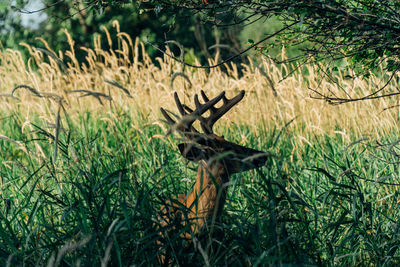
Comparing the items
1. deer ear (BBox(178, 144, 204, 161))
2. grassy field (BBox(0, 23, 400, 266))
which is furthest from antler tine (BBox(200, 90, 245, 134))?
grassy field (BBox(0, 23, 400, 266))

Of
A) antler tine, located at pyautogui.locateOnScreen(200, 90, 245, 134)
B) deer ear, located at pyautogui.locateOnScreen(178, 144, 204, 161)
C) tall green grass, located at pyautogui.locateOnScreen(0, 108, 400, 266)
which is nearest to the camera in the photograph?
tall green grass, located at pyautogui.locateOnScreen(0, 108, 400, 266)

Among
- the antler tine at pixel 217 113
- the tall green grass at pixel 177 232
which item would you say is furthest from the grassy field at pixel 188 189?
the antler tine at pixel 217 113

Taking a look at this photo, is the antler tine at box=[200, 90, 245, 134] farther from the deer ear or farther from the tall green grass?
the tall green grass

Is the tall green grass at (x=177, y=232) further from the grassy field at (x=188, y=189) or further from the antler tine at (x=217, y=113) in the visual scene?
the antler tine at (x=217, y=113)

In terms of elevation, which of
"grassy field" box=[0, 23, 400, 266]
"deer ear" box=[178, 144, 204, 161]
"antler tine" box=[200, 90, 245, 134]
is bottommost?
"grassy field" box=[0, 23, 400, 266]

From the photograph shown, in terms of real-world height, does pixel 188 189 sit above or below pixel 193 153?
below

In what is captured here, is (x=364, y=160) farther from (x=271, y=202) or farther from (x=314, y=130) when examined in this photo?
(x=271, y=202)

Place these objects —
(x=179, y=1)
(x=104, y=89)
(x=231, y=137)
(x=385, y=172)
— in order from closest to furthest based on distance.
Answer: (x=179, y=1), (x=385, y=172), (x=231, y=137), (x=104, y=89)

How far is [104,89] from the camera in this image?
6.35m

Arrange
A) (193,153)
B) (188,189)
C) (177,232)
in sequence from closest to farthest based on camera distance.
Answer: (177,232)
(193,153)
(188,189)

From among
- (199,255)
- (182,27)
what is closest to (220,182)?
(199,255)

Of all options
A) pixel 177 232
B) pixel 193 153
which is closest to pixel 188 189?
pixel 193 153

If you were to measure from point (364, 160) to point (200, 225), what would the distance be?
203 centimetres

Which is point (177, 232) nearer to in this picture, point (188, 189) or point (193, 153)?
point (193, 153)
